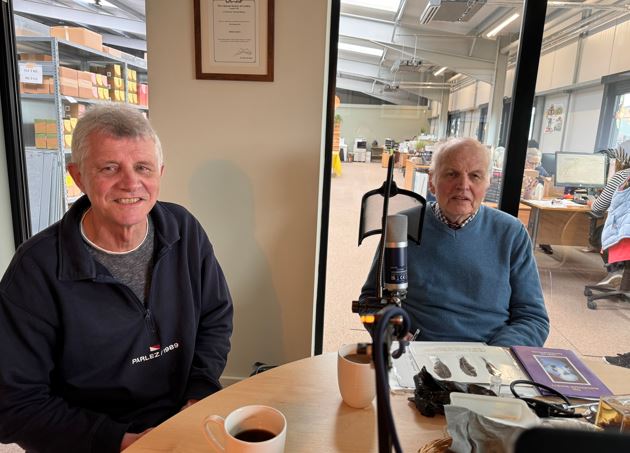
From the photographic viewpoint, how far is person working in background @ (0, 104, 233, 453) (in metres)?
0.97

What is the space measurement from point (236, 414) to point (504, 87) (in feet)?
6.57

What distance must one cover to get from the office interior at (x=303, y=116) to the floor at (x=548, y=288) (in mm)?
24

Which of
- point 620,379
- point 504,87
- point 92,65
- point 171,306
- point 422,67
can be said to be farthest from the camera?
point 92,65

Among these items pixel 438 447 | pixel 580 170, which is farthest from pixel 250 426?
pixel 580 170

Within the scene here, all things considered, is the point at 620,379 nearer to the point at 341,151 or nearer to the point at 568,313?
the point at 341,151

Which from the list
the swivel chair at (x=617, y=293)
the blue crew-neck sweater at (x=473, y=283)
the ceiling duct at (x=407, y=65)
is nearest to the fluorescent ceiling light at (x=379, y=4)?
the ceiling duct at (x=407, y=65)

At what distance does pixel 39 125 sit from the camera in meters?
2.83

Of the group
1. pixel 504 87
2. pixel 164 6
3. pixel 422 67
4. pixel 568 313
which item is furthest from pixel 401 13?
pixel 568 313

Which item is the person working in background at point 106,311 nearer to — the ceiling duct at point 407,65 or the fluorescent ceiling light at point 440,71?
the ceiling duct at point 407,65

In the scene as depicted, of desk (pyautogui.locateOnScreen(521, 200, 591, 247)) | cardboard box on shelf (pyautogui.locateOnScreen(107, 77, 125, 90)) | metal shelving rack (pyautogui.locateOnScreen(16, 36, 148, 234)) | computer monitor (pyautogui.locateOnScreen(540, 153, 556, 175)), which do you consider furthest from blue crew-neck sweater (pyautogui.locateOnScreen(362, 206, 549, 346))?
cardboard box on shelf (pyautogui.locateOnScreen(107, 77, 125, 90))

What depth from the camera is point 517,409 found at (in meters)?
0.73

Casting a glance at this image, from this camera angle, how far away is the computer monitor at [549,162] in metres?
3.05

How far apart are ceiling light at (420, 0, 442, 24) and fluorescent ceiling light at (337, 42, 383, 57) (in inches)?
9.8

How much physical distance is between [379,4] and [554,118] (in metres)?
1.43
